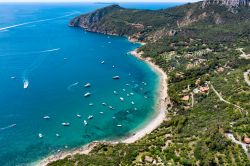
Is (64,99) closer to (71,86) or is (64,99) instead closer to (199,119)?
(71,86)

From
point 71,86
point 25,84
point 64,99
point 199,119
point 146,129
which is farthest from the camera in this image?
point 25,84

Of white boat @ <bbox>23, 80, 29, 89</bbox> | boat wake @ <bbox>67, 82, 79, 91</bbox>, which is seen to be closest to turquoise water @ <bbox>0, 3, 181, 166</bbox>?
boat wake @ <bbox>67, 82, 79, 91</bbox>

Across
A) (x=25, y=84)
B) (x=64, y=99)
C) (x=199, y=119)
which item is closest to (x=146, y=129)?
(x=199, y=119)

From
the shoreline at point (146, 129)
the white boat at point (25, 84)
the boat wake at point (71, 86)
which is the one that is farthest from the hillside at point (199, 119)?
the white boat at point (25, 84)

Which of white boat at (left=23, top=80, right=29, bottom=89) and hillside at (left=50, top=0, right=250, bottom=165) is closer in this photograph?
hillside at (left=50, top=0, right=250, bottom=165)

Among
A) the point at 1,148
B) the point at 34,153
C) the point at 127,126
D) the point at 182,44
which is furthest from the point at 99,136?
the point at 182,44

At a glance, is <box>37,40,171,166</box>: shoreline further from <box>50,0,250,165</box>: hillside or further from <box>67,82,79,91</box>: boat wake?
<box>67,82,79,91</box>: boat wake

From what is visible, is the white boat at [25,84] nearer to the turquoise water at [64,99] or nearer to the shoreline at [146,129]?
the turquoise water at [64,99]

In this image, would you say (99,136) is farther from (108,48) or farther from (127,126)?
(108,48)
